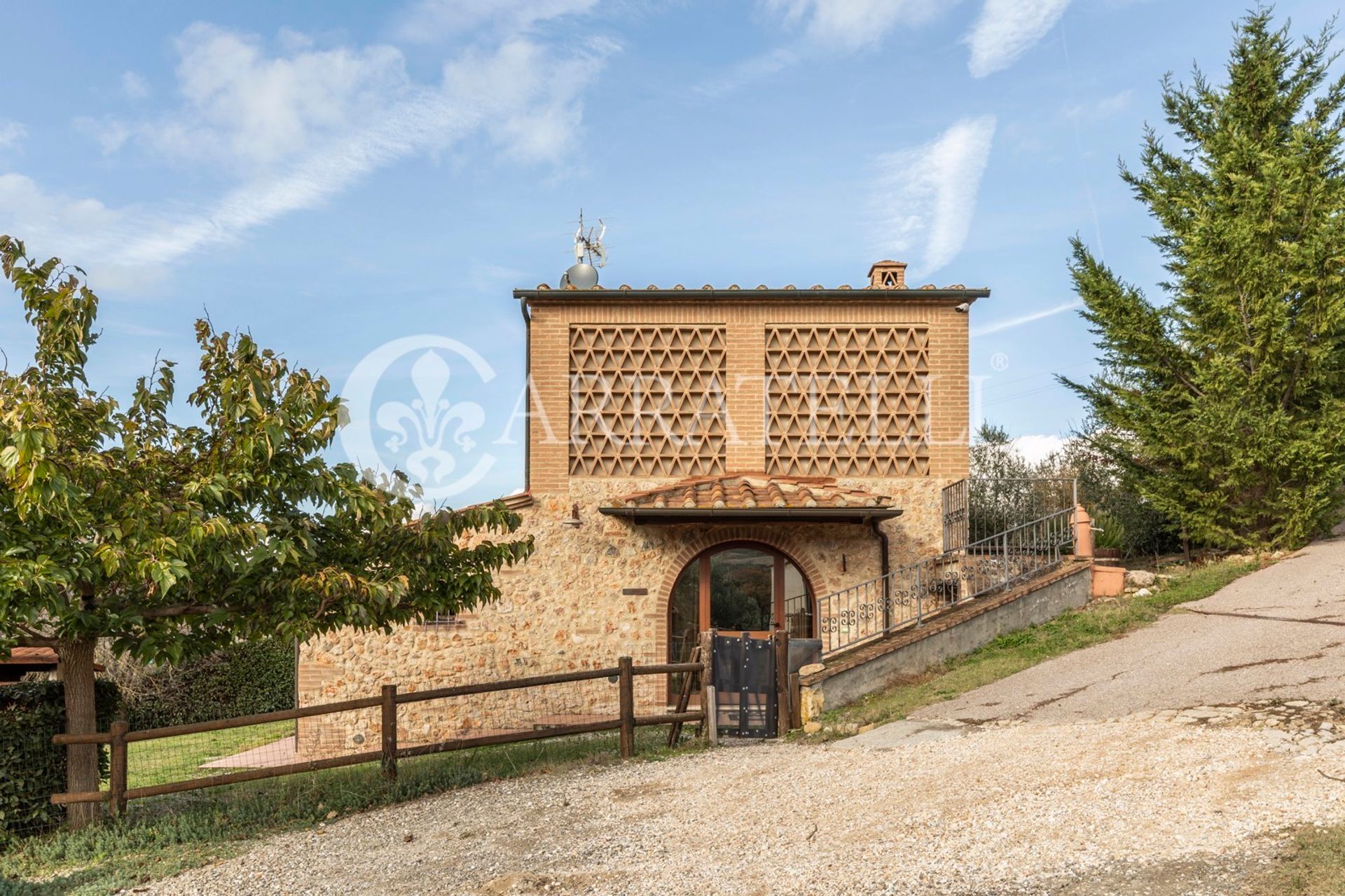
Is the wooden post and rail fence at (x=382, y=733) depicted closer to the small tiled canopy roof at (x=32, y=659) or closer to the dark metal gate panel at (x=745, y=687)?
the dark metal gate panel at (x=745, y=687)

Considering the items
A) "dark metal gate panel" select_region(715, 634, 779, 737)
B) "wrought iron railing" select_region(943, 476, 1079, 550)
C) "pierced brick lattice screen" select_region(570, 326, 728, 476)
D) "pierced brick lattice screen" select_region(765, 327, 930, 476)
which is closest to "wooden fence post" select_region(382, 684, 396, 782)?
"dark metal gate panel" select_region(715, 634, 779, 737)

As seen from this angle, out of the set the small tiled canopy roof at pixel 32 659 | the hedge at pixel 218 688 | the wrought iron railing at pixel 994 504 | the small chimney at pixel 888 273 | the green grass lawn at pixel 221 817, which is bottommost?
the hedge at pixel 218 688

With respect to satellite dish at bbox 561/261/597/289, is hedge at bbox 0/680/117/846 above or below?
below

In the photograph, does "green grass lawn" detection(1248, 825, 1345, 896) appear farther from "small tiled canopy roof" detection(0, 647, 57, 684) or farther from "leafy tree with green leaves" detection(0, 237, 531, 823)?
"small tiled canopy roof" detection(0, 647, 57, 684)

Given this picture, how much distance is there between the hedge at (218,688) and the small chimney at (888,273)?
39.4ft

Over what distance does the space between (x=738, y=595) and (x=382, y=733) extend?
578 cm

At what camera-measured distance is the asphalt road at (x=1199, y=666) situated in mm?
9594

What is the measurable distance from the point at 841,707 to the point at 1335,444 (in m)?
9.46

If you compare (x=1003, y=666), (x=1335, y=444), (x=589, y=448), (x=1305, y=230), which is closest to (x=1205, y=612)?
(x=1003, y=666)

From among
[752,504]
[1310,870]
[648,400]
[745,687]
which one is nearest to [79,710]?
[745,687]

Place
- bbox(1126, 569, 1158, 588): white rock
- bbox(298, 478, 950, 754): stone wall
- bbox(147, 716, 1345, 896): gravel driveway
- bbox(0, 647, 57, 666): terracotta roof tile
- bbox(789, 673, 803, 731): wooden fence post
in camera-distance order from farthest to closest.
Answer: bbox(1126, 569, 1158, 588): white rock → bbox(298, 478, 950, 754): stone wall → bbox(789, 673, 803, 731): wooden fence post → bbox(0, 647, 57, 666): terracotta roof tile → bbox(147, 716, 1345, 896): gravel driveway

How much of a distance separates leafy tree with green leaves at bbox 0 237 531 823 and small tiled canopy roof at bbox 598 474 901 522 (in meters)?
3.33

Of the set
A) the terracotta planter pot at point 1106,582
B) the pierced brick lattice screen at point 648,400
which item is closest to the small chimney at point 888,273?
the pierced brick lattice screen at point 648,400

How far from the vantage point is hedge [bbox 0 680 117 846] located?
887 centimetres
